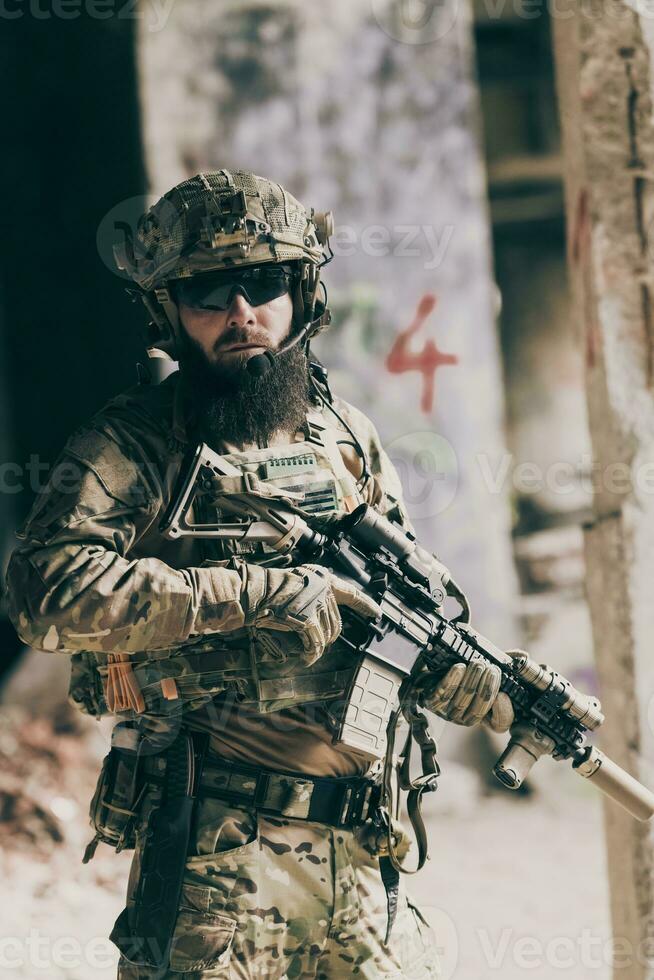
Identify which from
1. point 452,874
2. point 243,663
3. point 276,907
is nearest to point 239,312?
point 243,663

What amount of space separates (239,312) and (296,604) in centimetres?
67

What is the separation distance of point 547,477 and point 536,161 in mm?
2094

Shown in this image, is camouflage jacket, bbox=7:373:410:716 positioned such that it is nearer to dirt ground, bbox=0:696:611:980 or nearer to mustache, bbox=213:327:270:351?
mustache, bbox=213:327:270:351

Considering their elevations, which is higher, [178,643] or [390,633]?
[178,643]

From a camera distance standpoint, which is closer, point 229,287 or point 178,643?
point 178,643

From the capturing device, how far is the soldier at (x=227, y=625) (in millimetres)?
2225

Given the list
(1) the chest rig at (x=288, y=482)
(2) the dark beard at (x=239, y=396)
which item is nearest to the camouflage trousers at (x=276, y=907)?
(1) the chest rig at (x=288, y=482)

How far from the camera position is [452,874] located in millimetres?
5281

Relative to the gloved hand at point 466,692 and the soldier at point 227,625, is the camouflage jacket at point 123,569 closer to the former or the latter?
the soldier at point 227,625

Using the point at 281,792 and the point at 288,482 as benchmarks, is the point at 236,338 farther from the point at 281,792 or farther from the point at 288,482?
the point at 281,792

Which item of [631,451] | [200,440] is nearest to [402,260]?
[631,451]

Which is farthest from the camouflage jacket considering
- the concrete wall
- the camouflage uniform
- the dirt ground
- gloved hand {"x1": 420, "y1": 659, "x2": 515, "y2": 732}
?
the dirt ground

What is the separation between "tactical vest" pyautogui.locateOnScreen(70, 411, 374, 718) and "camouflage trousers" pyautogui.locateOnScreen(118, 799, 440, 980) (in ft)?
0.82

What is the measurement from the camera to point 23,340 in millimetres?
6723
